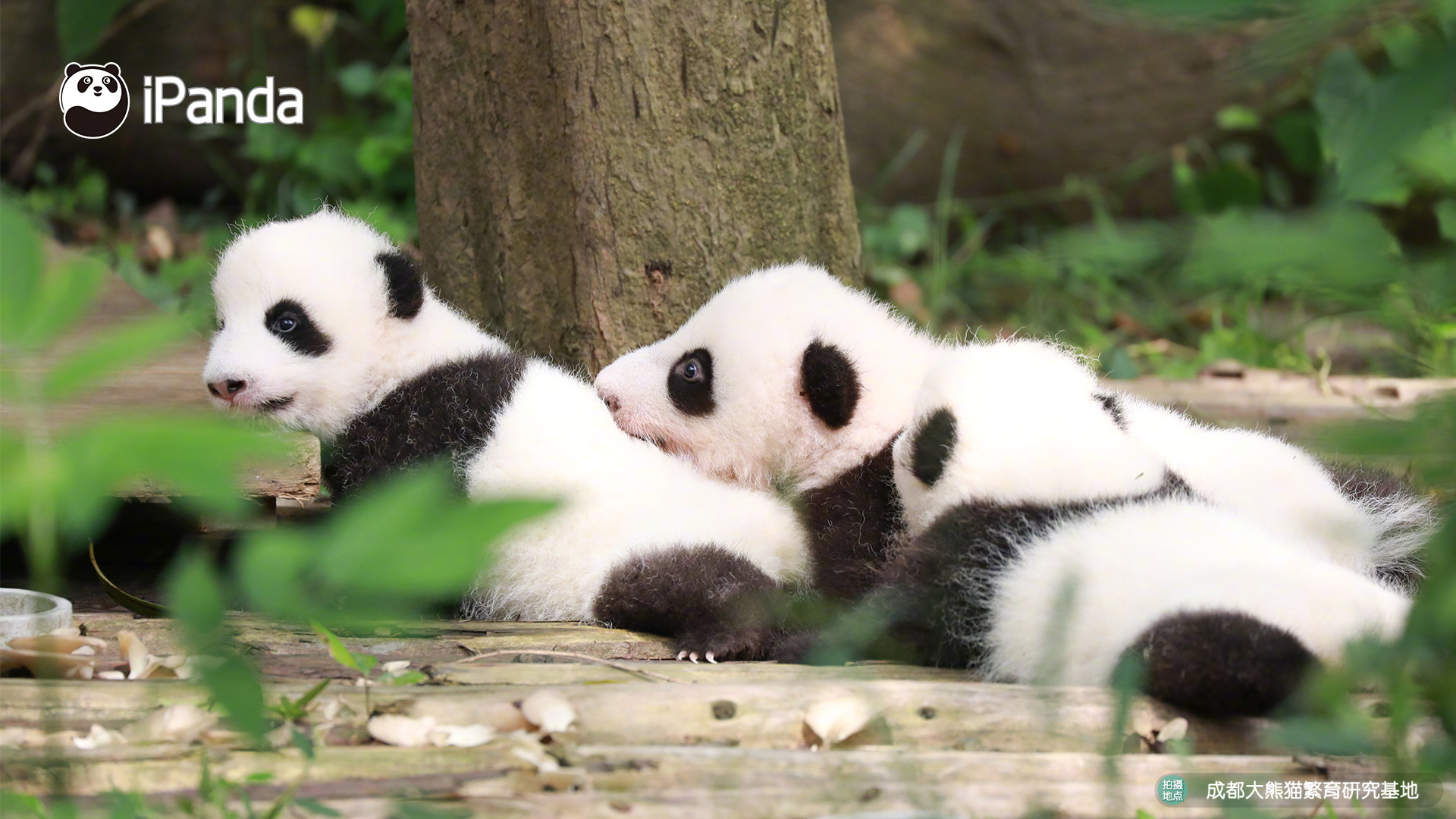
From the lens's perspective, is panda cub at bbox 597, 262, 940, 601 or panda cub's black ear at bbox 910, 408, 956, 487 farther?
panda cub at bbox 597, 262, 940, 601

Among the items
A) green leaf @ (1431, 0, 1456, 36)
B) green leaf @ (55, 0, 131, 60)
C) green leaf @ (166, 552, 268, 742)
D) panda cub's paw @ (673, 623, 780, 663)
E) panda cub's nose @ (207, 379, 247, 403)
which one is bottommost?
panda cub's paw @ (673, 623, 780, 663)

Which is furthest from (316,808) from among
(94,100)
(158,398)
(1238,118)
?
(1238,118)

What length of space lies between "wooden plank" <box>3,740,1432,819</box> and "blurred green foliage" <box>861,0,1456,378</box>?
0.84 metres

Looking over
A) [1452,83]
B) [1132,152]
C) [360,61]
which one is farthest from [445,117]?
[1132,152]

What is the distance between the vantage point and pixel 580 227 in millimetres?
3625

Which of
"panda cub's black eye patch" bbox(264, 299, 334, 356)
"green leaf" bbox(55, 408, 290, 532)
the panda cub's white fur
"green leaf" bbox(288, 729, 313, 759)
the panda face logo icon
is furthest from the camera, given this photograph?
the panda face logo icon

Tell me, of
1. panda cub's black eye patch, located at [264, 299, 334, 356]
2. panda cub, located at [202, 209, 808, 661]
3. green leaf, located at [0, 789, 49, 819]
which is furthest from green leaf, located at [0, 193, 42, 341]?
panda cub's black eye patch, located at [264, 299, 334, 356]

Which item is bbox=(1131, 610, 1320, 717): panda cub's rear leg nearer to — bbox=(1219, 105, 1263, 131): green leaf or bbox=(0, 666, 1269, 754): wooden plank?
bbox=(0, 666, 1269, 754): wooden plank

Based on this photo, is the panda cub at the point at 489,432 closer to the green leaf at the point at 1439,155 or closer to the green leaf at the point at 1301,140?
the green leaf at the point at 1439,155

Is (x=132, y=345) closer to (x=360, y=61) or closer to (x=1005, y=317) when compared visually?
(x=1005, y=317)

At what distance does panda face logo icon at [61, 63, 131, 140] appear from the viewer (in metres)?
6.33

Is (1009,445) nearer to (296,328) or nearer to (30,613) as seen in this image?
(296,328)

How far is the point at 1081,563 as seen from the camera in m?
2.36

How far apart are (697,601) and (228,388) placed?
1.35 metres
